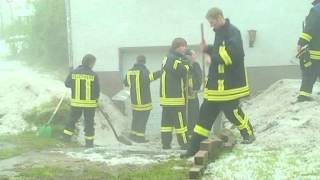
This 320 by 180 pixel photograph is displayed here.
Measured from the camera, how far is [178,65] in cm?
1067

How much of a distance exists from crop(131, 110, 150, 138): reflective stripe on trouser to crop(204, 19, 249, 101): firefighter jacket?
512 centimetres

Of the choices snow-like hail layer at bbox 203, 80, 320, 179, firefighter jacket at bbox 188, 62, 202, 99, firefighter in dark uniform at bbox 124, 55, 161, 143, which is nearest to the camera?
snow-like hail layer at bbox 203, 80, 320, 179

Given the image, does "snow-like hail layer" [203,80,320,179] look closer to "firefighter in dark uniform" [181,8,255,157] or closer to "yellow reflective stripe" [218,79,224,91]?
"firefighter in dark uniform" [181,8,255,157]

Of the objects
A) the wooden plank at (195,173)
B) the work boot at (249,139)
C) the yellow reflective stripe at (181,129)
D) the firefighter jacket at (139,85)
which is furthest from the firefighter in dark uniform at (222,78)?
the firefighter jacket at (139,85)

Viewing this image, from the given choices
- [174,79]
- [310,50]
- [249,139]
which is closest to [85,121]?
[174,79]

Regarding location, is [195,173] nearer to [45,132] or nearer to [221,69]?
[221,69]

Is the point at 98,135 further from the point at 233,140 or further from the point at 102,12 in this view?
the point at 233,140

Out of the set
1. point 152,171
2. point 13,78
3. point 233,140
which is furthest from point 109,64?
point 152,171

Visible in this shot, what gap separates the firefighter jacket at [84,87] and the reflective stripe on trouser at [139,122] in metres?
2.04

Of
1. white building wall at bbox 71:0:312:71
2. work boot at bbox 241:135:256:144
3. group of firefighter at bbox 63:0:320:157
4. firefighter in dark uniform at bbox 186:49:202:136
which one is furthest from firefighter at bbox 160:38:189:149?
white building wall at bbox 71:0:312:71

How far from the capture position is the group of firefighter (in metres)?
8.03

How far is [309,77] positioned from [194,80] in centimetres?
262

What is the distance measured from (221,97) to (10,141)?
15.3 ft

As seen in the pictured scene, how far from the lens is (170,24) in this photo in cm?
1448
